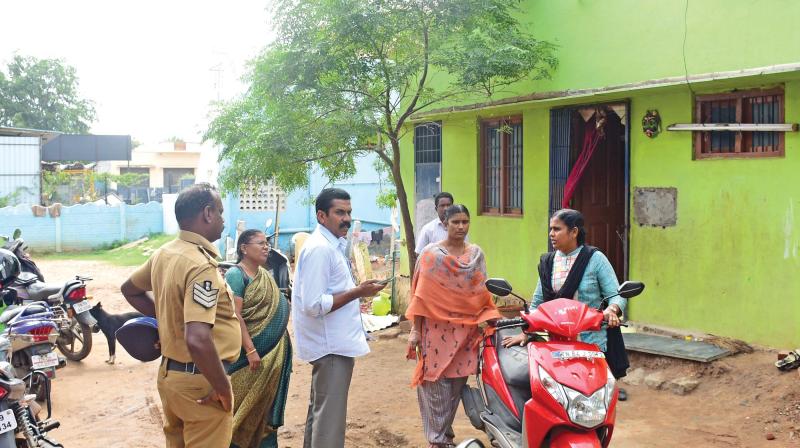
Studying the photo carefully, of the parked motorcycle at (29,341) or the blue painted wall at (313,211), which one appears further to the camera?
the blue painted wall at (313,211)

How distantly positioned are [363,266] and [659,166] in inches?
254

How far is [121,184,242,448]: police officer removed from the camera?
3.27 m

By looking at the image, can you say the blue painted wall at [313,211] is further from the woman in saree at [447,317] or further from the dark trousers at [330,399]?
the dark trousers at [330,399]

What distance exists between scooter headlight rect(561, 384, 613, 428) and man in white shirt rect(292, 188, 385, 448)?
122 centimetres

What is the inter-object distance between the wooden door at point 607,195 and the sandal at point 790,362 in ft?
10.7

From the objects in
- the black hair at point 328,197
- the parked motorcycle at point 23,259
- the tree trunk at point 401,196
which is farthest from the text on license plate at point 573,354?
the parked motorcycle at point 23,259

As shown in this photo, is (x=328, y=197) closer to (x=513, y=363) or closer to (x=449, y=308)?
(x=449, y=308)

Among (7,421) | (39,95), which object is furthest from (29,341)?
(39,95)

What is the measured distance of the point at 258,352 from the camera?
509cm

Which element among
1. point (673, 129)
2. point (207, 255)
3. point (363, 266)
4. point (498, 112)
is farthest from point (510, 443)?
point (363, 266)

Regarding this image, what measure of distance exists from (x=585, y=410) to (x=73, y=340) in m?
6.83

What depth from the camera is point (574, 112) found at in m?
9.73

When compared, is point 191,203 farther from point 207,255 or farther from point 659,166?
point 659,166

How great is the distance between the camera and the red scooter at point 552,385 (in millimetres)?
3793
